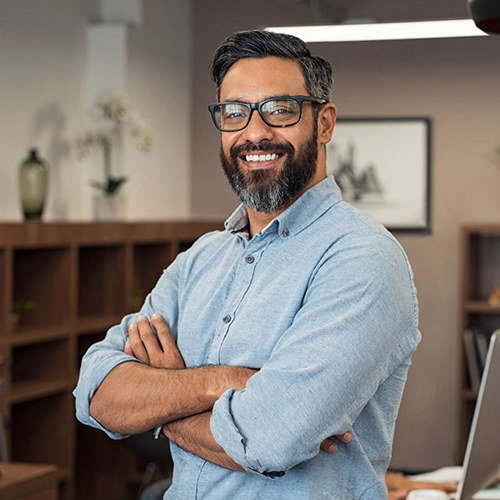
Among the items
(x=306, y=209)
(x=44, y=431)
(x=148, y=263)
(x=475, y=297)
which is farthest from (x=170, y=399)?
(x=475, y=297)

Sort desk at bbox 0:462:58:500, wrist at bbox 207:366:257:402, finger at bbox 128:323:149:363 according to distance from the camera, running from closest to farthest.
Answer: wrist at bbox 207:366:257:402, finger at bbox 128:323:149:363, desk at bbox 0:462:58:500

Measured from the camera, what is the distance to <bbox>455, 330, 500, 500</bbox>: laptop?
184 cm

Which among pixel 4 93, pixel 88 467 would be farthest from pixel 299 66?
pixel 88 467

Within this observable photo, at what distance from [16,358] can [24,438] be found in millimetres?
356

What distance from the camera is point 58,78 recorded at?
4379 millimetres

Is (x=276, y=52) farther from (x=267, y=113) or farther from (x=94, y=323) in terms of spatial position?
(x=94, y=323)

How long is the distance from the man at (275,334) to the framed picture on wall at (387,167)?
3.76 meters

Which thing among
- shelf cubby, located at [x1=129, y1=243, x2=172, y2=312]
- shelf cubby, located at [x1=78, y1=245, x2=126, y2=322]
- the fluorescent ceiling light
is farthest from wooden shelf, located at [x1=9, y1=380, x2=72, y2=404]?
the fluorescent ceiling light

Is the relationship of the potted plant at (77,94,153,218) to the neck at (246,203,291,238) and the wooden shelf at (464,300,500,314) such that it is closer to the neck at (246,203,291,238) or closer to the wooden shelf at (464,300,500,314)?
the wooden shelf at (464,300,500,314)

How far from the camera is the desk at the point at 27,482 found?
278 centimetres

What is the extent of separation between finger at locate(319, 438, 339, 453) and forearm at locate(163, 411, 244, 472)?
0.13 metres

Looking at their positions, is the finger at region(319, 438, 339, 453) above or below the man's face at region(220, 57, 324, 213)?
below

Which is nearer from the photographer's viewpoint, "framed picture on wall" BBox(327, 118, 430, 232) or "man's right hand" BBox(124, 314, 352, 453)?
"man's right hand" BBox(124, 314, 352, 453)

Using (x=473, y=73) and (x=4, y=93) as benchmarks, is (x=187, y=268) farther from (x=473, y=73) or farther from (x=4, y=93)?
(x=473, y=73)
